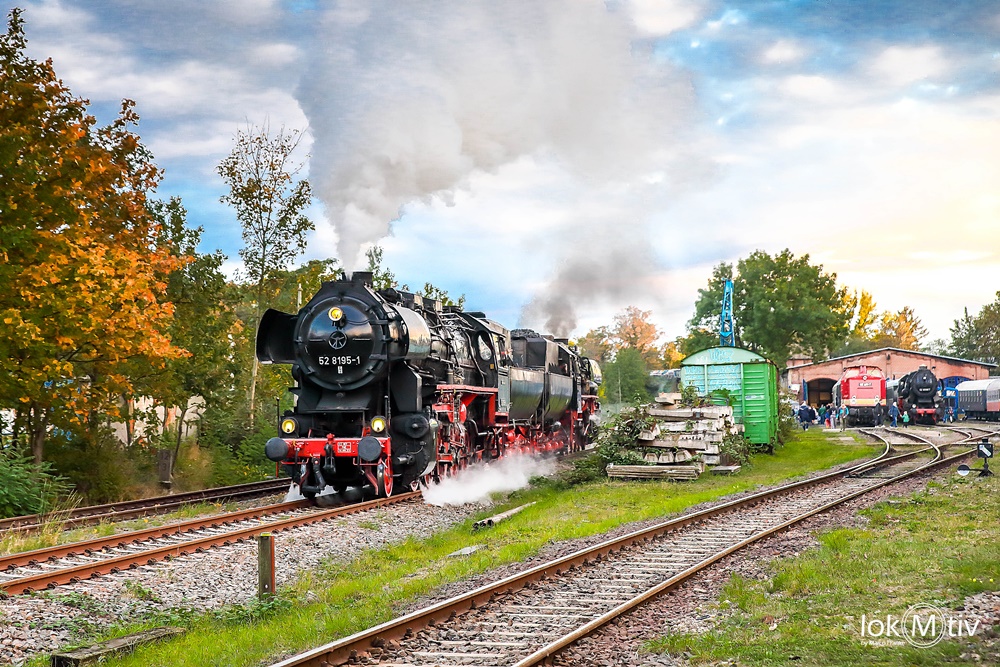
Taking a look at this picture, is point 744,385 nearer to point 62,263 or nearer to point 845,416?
point 62,263

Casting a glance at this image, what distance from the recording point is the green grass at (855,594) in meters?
6.35

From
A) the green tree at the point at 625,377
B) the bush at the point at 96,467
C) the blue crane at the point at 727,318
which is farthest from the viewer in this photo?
the green tree at the point at 625,377

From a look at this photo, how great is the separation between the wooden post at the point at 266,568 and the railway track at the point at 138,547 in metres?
2.24

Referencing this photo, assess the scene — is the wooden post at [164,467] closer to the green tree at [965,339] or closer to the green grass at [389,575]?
the green grass at [389,575]

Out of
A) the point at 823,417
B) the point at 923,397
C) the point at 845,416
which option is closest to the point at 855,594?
the point at 845,416

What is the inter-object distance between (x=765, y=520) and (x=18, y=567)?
10.3m

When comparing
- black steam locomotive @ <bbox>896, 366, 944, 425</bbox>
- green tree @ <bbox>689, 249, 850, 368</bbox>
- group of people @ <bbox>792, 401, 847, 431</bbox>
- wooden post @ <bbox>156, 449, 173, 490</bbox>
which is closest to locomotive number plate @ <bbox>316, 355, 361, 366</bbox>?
wooden post @ <bbox>156, 449, 173, 490</bbox>

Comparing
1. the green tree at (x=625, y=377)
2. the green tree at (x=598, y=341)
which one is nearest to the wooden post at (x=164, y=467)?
the green tree at (x=625, y=377)

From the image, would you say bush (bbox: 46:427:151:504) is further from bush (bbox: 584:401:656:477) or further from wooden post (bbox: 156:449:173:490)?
bush (bbox: 584:401:656:477)

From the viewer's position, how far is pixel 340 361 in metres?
16.4

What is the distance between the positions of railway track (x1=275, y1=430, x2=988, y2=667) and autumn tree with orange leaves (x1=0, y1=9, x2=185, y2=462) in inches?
380

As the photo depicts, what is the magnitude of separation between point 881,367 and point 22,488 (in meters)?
67.8

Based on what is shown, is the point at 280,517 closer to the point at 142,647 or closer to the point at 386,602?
the point at 386,602

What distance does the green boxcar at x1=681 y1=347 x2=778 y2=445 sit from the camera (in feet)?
90.9
